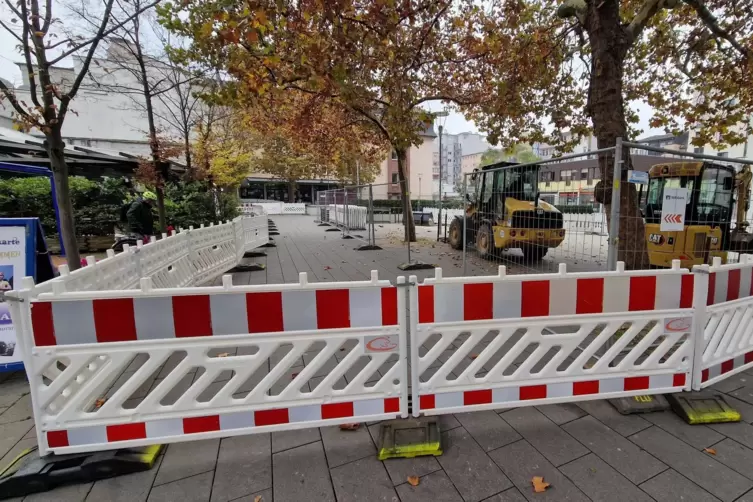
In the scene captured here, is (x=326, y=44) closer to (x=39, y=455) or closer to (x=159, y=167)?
(x=159, y=167)

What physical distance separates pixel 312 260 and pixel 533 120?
26.7ft

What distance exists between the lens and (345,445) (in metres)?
2.39

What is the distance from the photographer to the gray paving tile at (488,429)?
2398 millimetres

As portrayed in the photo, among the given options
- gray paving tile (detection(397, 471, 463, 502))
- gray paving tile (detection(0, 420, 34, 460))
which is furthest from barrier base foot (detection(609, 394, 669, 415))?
gray paving tile (detection(0, 420, 34, 460))

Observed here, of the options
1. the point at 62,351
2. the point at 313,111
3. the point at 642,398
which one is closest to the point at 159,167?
the point at 313,111

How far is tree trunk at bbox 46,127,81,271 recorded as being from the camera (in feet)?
14.6

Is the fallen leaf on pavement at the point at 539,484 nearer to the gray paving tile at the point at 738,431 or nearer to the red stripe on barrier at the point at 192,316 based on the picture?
the gray paving tile at the point at 738,431

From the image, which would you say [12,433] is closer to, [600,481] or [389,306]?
[389,306]

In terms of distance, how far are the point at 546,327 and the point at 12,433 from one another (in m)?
3.87

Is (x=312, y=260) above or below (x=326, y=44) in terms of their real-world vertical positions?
below

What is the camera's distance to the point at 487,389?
2.52 meters

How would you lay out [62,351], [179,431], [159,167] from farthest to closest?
[159,167] < [179,431] < [62,351]

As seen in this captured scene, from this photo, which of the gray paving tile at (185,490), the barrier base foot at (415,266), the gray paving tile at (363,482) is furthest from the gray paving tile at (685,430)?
the barrier base foot at (415,266)

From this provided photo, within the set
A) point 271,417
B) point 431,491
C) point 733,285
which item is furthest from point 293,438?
point 733,285
